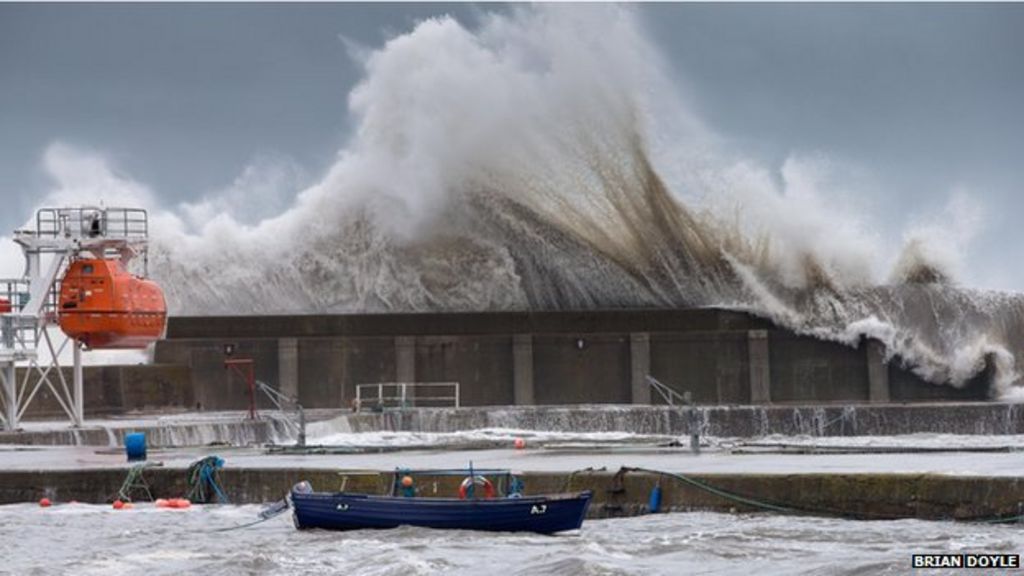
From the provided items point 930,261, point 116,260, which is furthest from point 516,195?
point 116,260

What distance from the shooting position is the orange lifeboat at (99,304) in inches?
1341

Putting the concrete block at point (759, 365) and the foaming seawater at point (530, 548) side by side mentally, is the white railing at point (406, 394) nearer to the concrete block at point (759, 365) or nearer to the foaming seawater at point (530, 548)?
the concrete block at point (759, 365)

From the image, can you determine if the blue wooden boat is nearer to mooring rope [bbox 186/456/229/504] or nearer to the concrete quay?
the concrete quay

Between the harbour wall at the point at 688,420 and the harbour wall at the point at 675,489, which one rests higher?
the harbour wall at the point at 688,420

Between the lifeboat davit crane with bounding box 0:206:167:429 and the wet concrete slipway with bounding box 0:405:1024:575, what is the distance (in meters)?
3.83

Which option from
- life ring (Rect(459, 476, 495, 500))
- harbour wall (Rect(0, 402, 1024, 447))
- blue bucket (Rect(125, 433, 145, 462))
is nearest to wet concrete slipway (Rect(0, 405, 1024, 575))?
blue bucket (Rect(125, 433, 145, 462))

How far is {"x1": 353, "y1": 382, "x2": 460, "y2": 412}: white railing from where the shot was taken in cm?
4379

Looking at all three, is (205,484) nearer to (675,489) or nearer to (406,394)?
(675,489)

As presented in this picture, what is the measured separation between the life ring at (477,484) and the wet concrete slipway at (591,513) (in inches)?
Result: 27.2

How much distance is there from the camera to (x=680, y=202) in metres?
50.2

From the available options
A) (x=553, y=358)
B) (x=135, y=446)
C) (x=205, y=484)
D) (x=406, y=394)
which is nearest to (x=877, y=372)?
(x=553, y=358)

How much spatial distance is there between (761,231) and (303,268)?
450 inches

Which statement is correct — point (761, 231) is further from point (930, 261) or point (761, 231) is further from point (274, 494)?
point (274, 494)

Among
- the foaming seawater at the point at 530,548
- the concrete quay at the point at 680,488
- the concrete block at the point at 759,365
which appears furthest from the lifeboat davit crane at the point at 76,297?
the concrete block at the point at 759,365
